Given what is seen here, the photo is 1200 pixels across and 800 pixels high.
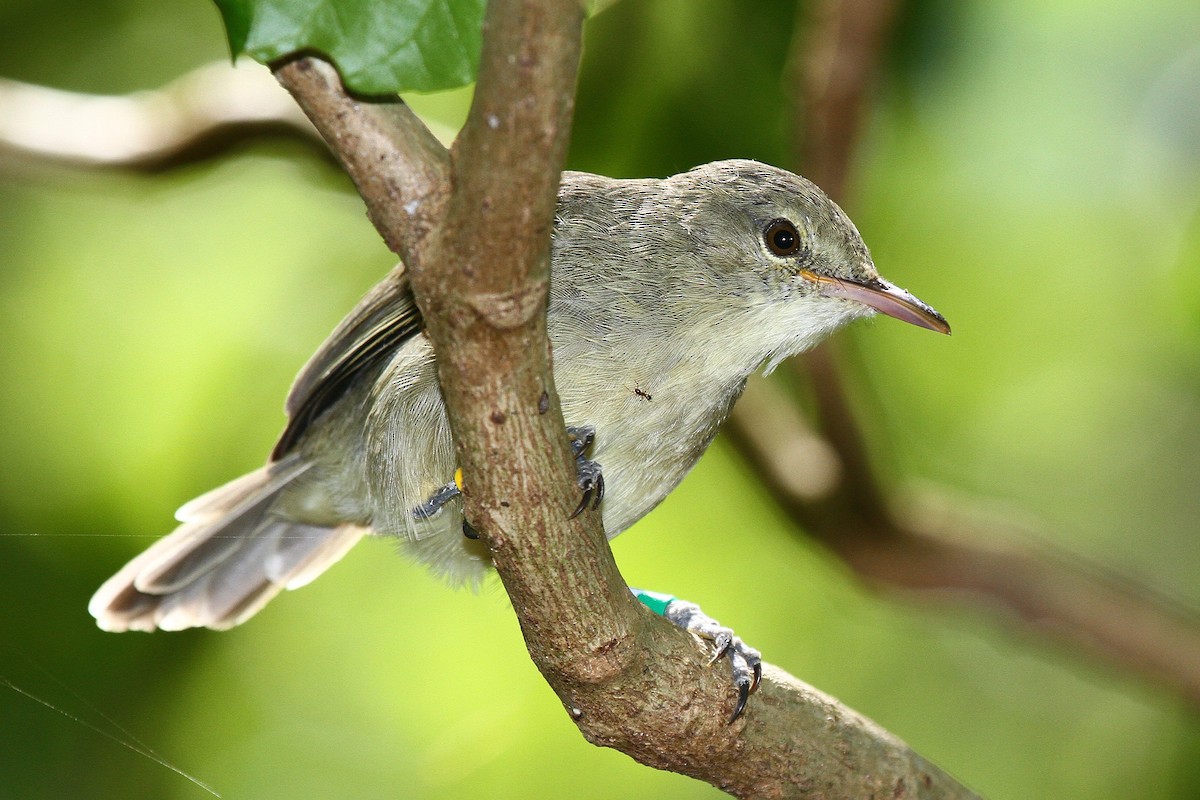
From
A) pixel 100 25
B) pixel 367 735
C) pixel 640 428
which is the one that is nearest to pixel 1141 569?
pixel 367 735

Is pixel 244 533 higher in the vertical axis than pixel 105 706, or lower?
higher

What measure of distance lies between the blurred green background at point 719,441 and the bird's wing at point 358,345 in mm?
1714

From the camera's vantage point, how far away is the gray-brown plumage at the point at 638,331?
3.26 metres

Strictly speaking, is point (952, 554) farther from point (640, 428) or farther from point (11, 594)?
point (11, 594)

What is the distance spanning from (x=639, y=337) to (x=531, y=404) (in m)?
1.04

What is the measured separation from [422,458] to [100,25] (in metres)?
4.46

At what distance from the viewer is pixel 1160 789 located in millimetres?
6086

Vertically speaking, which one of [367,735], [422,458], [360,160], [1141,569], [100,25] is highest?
[100,25]

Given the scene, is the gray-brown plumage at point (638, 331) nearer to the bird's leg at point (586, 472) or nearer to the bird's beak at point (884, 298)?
the bird's beak at point (884, 298)

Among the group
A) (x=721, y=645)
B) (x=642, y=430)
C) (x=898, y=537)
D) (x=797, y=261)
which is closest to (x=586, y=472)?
(x=642, y=430)

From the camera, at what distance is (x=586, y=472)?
2818 mm

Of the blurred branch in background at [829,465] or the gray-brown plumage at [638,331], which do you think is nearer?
the gray-brown plumage at [638,331]

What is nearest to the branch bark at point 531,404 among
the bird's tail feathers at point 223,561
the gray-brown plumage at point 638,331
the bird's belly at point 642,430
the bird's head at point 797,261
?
the bird's belly at point 642,430

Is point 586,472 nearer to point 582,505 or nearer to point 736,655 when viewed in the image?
point 582,505
